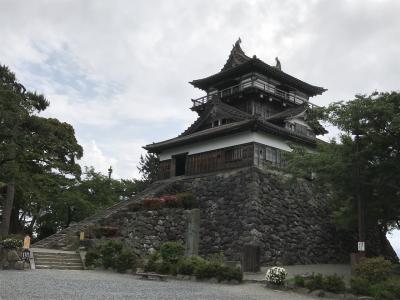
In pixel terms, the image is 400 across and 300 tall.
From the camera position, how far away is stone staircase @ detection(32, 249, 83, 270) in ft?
60.6

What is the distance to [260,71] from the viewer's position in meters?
35.1

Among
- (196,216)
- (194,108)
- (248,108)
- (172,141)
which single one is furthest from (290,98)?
(196,216)

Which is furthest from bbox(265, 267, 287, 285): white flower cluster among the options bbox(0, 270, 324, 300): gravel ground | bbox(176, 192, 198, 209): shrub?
bbox(176, 192, 198, 209): shrub

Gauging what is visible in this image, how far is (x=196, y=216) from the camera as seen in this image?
85.3 ft

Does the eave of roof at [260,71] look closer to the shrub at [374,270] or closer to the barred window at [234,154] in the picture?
the barred window at [234,154]

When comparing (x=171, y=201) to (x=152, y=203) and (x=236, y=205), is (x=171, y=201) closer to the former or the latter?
(x=152, y=203)

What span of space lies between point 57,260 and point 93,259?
1.57 m

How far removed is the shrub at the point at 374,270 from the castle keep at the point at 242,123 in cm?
1294

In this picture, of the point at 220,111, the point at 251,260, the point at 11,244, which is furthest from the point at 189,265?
the point at 220,111

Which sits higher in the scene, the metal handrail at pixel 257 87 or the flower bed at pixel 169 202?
the metal handrail at pixel 257 87

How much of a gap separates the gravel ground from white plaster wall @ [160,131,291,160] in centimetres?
1265

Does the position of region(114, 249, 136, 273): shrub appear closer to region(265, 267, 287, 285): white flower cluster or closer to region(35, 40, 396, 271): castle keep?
region(35, 40, 396, 271): castle keep

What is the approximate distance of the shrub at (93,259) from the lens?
1948cm

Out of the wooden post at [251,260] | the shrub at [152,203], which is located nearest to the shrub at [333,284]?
the wooden post at [251,260]
